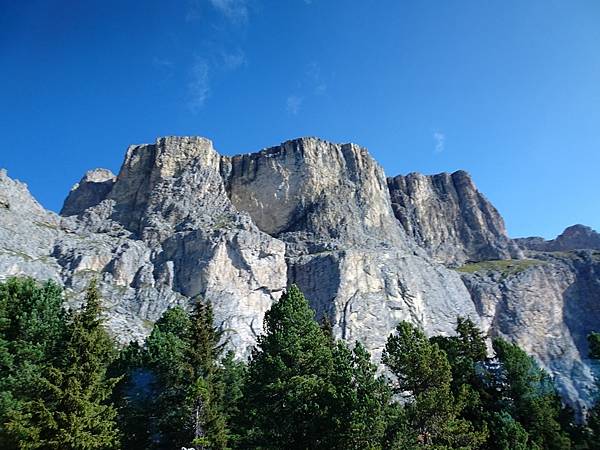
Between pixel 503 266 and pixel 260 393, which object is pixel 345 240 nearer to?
pixel 503 266

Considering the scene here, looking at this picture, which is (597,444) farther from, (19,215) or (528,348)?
(19,215)

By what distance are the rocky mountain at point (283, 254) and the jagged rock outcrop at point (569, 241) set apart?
45.8m

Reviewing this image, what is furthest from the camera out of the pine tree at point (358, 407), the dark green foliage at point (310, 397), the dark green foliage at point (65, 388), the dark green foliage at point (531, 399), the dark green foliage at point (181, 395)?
the dark green foliage at point (531, 399)

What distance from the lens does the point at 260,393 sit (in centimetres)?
3119

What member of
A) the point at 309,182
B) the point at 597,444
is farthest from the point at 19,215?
the point at 597,444

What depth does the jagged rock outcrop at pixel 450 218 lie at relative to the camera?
476 ft

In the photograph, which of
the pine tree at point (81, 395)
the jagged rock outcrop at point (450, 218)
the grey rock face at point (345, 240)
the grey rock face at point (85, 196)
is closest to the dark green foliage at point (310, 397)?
the pine tree at point (81, 395)

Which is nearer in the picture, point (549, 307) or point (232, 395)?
point (232, 395)

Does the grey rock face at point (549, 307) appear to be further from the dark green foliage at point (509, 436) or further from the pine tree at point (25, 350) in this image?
the pine tree at point (25, 350)

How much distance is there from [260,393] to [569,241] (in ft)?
601

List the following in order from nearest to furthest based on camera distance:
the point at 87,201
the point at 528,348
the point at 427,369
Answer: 1. the point at 427,369
2. the point at 528,348
3. the point at 87,201

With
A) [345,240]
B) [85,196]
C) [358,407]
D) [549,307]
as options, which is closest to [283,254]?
[345,240]

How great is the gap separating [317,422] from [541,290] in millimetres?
104563

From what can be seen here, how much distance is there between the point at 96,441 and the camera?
22.9 metres
